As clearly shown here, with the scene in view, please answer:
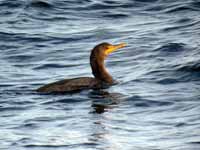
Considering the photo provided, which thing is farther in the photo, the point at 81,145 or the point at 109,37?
the point at 109,37

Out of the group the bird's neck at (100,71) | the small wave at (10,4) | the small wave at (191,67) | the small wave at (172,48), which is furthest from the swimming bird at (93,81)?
the small wave at (10,4)

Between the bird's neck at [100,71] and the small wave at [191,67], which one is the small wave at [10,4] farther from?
the small wave at [191,67]

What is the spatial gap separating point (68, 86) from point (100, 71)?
56.0 inches

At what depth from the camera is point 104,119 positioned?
14680mm

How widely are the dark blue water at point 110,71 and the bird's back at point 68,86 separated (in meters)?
0.18

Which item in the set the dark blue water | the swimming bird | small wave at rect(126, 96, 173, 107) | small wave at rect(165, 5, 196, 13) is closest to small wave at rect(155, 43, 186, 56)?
the dark blue water

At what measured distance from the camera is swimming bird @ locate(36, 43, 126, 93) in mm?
16906

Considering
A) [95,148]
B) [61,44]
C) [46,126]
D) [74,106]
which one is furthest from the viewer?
[61,44]

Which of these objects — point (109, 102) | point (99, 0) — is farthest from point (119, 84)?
point (99, 0)

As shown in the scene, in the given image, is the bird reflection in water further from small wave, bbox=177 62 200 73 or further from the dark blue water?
small wave, bbox=177 62 200 73

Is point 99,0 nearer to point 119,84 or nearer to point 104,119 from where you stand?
point 119,84

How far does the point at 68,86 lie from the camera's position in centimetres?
1702

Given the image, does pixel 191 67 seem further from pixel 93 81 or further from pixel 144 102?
pixel 144 102

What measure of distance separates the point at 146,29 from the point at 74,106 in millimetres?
7564
